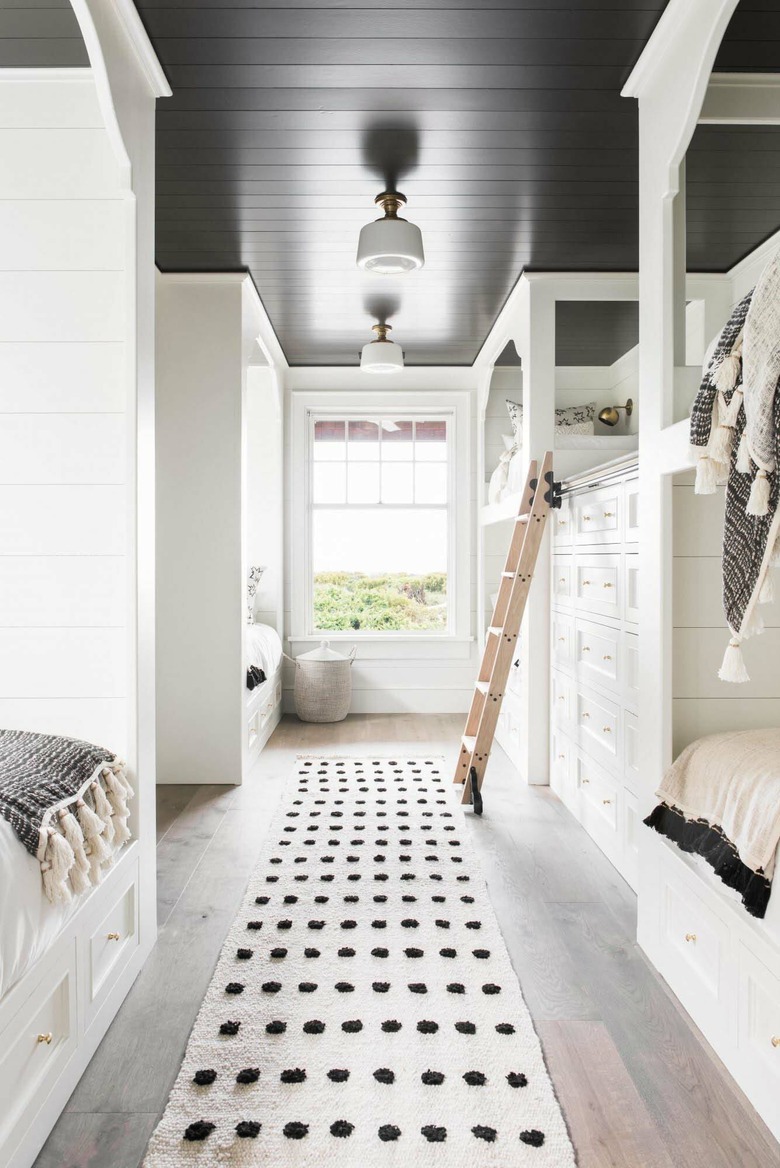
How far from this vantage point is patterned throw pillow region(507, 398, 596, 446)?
15.4 ft

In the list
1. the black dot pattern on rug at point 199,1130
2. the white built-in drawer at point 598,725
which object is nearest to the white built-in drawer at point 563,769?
the white built-in drawer at point 598,725

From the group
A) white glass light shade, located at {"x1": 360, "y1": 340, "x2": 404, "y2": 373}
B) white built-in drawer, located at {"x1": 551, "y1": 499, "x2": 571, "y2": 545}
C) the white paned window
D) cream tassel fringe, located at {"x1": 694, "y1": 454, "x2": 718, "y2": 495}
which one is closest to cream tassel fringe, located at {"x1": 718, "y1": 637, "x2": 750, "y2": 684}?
cream tassel fringe, located at {"x1": 694, "y1": 454, "x2": 718, "y2": 495}

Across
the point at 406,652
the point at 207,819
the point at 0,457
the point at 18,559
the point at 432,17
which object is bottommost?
the point at 207,819

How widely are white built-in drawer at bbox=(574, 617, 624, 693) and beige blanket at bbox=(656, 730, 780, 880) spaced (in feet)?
2.83

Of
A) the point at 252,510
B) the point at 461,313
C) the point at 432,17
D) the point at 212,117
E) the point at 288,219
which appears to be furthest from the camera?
the point at 252,510

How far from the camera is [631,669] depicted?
292cm

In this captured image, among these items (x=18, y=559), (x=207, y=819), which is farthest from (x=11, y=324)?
(x=207, y=819)

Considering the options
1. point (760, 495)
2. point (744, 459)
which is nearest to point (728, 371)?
point (744, 459)

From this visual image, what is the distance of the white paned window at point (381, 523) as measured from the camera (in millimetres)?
6230

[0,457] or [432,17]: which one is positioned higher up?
[432,17]

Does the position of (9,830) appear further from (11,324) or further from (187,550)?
(187,550)

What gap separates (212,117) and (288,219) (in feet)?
2.82

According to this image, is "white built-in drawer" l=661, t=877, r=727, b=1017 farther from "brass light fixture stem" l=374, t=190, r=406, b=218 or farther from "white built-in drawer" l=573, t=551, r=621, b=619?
"brass light fixture stem" l=374, t=190, r=406, b=218

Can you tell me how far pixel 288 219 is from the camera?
3.51 meters
